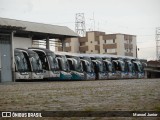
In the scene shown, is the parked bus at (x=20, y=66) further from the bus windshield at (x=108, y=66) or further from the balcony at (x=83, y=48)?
the balcony at (x=83, y=48)

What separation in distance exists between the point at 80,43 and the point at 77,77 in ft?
217

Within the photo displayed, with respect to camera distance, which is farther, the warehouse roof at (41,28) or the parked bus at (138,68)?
the parked bus at (138,68)

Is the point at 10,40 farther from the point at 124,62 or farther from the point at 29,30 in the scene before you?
the point at 124,62

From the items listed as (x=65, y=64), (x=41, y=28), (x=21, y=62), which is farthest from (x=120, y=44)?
(x=21, y=62)

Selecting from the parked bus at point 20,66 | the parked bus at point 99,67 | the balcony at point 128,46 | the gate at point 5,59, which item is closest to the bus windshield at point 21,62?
the parked bus at point 20,66

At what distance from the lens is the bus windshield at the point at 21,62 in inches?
1436

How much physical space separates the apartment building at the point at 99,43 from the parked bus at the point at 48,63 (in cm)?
6513

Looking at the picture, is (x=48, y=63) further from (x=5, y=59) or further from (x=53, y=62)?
(x=5, y=59)

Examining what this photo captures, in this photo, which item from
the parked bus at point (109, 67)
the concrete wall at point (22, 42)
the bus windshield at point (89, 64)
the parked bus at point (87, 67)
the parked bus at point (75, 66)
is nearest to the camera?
the parked bus at point (75, 66)

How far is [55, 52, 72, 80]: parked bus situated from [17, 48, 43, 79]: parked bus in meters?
3.87

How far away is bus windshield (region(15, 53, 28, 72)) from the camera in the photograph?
120 feet

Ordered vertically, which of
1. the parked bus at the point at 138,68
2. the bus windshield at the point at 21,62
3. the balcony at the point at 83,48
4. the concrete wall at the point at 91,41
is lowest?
the parked bus at the point at 138,68

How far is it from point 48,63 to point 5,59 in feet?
21.3

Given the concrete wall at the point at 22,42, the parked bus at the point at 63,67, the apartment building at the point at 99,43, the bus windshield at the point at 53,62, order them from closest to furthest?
the bus windshield at the point at 53,62, the parked bus at the point at 63,67, the concrete wall at the point at 22,42, the apartment building at the point at 99,43
